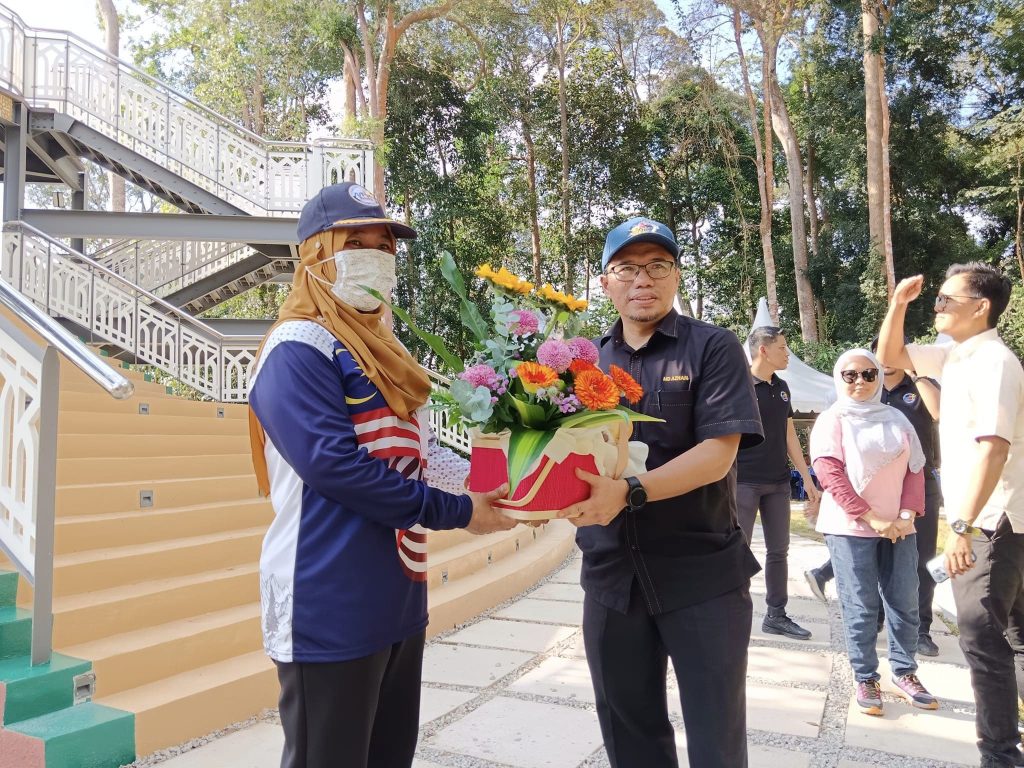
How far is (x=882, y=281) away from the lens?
17844 mm

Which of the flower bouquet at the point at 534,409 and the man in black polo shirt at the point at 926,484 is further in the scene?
the man in black polo shirt at the point at 926,484

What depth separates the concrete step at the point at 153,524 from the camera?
12.1ft

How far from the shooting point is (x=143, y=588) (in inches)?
140

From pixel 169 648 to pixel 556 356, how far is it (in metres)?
2.52

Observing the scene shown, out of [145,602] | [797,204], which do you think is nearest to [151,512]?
[145,602]

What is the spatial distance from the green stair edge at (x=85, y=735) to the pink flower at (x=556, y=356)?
2.15 m

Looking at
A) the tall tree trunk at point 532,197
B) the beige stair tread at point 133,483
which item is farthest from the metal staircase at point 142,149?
the tall tree trunk at point 532,197

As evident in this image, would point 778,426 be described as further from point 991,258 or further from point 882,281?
point 991,258

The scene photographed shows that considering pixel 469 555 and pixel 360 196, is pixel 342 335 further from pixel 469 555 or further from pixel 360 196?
pixel 469 555

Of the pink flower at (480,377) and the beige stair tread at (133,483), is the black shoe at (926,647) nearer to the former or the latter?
the pink flower at (480,377)

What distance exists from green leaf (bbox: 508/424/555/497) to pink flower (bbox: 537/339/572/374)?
0.15 metres

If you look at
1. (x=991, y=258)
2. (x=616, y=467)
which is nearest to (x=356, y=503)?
(x=616, y=467)

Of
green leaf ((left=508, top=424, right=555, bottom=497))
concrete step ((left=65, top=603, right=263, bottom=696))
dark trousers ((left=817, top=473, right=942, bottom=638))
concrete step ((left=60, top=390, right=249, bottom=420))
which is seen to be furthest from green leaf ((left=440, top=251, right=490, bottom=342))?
concrete step ((left=60, top=390, right=249, bottom=420))

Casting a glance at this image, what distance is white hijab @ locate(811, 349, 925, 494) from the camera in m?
3.40
